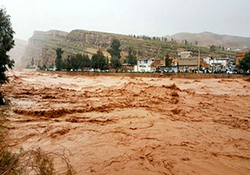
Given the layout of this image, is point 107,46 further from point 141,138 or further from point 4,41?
point 141,138

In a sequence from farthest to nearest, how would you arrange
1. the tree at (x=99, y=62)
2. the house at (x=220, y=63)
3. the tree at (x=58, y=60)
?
1. the tree at (x=58, y=60)
2. the house at (x=220, y=63)
3. the tree at (x=99, y=62)

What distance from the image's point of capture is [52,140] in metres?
7.31

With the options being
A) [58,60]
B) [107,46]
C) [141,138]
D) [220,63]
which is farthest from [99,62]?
[107,46]

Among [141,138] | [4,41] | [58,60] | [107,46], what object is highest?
[107,46]

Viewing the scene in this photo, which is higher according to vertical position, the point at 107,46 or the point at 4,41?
Answer: the point at 107,46

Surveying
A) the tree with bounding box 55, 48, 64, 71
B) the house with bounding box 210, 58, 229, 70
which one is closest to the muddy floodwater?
the house with bounding box 210, 58, 229, 70

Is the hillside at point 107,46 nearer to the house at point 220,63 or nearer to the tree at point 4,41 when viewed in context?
the house at point 220,63

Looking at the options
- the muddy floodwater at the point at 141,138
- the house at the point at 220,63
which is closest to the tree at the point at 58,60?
the house at the point at 220,63

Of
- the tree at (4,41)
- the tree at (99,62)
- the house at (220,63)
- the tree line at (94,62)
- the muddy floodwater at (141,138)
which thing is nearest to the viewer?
the muddy floodwater at (141,138)

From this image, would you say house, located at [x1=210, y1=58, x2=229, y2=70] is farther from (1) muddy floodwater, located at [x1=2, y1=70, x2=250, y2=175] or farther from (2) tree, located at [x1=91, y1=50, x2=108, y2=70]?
(1) muddy floodwater, located at [x1=2, y1=70, x2=250, y2=175]

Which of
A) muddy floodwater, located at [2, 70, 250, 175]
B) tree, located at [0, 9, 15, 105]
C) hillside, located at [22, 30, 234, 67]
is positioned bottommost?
muddy floodwater, located at [2, 70, 250, 175]

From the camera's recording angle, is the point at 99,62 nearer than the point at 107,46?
Yes

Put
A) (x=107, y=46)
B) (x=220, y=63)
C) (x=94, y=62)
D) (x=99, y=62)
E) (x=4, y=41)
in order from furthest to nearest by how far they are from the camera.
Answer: (x=107, y=46) < (x=220, y=63) < (x=94, y=62) < (x=99, y=62) < (x=4, y=41)

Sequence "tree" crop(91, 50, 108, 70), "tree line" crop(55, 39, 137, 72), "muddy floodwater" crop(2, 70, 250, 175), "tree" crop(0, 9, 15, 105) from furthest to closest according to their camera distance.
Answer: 1. "tree" crop(91, 50, 108, 70)
2. "tree line" crop(55, 39, 137, 72)
3. "tree" crop(0, 9, 15, 105)
4. "muddy floodwater" crop(2, 70, 250, 175)
